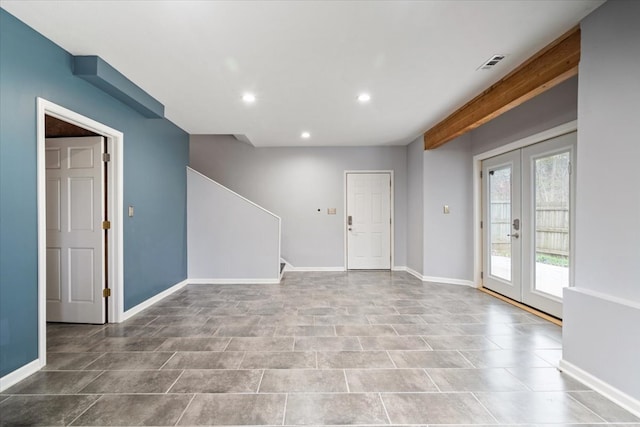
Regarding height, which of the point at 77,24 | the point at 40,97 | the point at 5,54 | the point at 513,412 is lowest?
the point at 513,412

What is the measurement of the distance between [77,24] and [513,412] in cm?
402

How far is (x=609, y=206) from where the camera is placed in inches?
73.9

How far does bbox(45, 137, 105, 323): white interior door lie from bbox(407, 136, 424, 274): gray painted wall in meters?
4.77

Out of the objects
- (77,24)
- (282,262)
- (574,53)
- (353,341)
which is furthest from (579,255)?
(282,262)

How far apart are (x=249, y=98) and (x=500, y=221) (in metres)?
3.89

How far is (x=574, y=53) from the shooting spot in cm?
215

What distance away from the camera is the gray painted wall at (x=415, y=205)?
524 cm

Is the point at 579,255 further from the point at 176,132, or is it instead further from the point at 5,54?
the point at 176,132

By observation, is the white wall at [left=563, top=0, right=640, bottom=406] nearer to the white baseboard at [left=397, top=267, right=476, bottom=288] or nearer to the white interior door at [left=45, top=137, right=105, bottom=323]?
the white baseboard at [left=397, top=267, right=476, bottom=288]

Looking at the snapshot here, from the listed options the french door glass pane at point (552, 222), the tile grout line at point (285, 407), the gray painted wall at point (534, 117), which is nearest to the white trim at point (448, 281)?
the french door glass pane at point (552, 222)

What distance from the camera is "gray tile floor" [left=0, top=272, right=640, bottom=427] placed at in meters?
1.74

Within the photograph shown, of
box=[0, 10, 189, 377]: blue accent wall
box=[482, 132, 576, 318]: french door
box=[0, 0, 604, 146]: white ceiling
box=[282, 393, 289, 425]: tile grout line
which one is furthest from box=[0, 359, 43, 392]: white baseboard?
box=[482, 132, 576, 318]: french door

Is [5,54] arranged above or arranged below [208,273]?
above

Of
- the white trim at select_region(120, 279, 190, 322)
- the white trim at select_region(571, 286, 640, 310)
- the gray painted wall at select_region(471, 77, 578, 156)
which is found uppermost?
the gray painted wall at select_region(471, 77, 578, 156)
